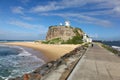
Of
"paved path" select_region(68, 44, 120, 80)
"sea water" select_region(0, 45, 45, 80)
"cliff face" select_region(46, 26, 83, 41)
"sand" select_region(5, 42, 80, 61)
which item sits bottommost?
"sea water" select_region(0, 45, 45, 80)

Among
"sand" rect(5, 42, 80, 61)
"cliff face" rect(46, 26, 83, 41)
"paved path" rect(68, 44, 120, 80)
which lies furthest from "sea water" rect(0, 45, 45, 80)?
"cliff face" rect(46, 26, 83, 41)

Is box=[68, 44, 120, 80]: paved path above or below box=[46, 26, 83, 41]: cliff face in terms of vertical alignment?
below

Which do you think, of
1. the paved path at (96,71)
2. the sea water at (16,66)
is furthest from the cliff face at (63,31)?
the paved path at (96,71)

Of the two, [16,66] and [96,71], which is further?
[16,66]

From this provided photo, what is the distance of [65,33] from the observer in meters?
106

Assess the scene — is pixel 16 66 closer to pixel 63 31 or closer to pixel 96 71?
pixel 96 71

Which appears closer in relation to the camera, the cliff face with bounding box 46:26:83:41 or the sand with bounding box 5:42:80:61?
the sand with bounding box 5:42:80:61

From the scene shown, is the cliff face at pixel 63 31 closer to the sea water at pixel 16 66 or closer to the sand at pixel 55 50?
the sand at pixel 55 50

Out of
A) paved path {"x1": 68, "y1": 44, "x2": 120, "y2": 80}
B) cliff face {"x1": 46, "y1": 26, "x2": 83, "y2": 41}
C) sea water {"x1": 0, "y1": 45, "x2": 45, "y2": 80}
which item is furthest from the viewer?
cliff face {"x1": 46, "y1": 26, "x2": 83, "y2": 41}

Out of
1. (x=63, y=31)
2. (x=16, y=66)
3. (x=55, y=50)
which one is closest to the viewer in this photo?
(x=16, y=66)

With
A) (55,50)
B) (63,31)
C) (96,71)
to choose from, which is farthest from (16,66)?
(63,31)

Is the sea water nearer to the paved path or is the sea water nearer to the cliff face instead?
the paved path

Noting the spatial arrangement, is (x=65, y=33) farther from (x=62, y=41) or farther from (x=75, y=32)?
(x=62, y=41)

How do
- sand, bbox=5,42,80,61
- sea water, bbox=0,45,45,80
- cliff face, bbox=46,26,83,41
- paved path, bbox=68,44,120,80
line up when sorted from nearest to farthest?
paved path, bbox=68,44,120,80
sea water, bbox=0,45,45,80
sand, bbox=5,42,80,61
cliff face, bbox=46,26,83,41
